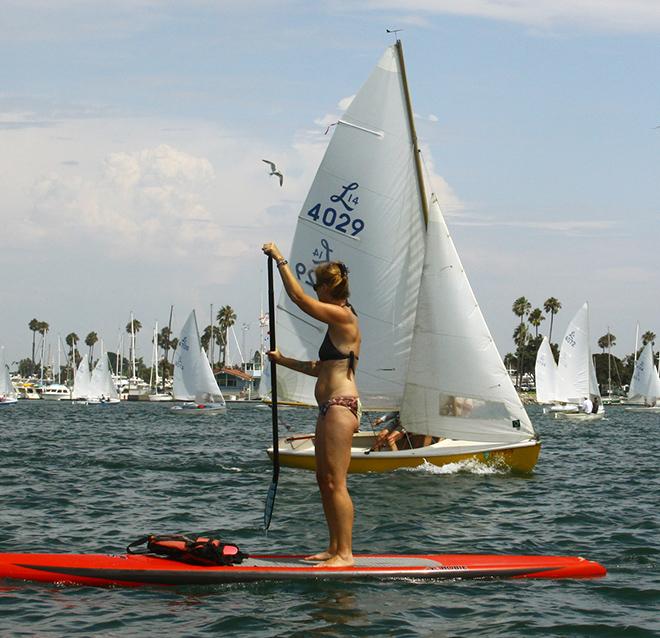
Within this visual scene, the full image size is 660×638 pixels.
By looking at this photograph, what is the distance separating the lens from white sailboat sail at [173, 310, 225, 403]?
6894 cm

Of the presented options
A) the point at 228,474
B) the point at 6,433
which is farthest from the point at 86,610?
the point at 6,433

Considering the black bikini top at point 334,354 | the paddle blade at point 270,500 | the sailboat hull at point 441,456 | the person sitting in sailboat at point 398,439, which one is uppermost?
the black bikini top at point 334,354

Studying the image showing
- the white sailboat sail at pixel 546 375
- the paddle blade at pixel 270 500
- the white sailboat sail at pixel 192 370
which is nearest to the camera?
the paddle blade at pixel 270 500

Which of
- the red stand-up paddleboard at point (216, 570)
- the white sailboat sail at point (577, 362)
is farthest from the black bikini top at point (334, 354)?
the white sailboat sail at point (577, 362)

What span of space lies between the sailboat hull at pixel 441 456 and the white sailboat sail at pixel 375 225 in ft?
7.37

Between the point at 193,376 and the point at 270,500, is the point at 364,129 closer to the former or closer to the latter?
the point at 270,500

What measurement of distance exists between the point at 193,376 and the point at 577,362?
2242cm

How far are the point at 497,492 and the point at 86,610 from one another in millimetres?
10277

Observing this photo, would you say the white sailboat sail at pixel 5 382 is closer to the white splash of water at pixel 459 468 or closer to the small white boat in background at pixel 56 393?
the small white boat in background at pixel 56 393

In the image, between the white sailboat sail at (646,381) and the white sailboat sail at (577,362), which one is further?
the white sailboat sail at (646,381)

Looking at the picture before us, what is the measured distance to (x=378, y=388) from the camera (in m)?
22.8

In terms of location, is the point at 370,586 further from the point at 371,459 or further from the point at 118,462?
the point at 118,462

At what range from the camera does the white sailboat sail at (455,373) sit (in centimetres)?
2062

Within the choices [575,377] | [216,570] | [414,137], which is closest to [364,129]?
[414,137]
